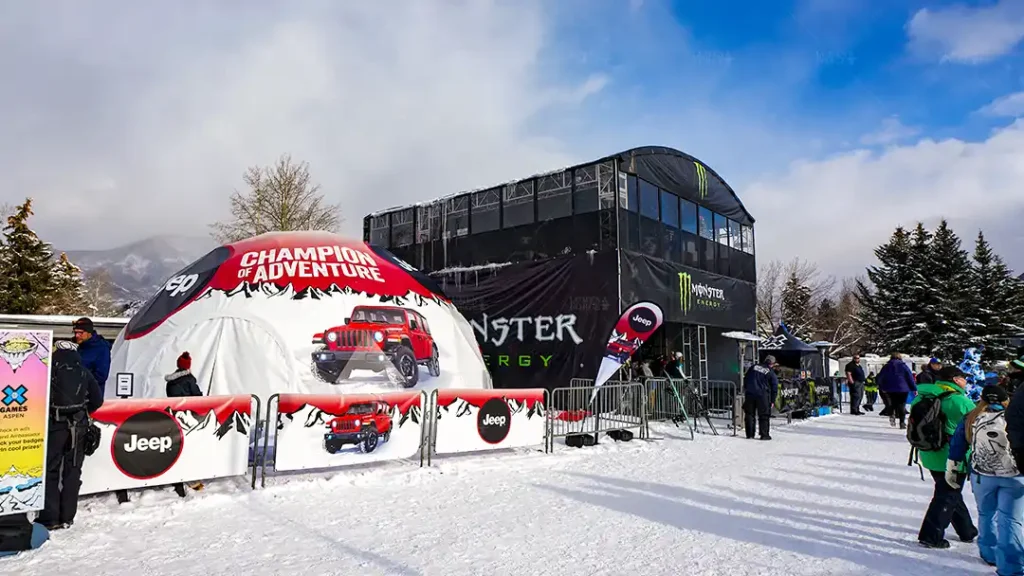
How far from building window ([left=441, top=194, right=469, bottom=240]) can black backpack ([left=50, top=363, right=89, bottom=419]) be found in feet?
43.8

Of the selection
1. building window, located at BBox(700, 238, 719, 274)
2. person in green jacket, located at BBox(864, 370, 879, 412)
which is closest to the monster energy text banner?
building window, located at BBox(700, 238, 719, 274)

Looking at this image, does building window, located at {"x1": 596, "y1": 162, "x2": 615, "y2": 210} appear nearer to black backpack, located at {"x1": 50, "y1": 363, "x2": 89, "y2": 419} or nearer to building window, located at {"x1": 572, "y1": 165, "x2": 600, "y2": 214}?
building window, located at {"x1": 572, "y1": 165, "x2": 600, "y2": 214}

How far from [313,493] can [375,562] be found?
2759 mm

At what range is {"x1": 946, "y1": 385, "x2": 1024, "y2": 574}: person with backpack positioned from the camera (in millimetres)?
4426

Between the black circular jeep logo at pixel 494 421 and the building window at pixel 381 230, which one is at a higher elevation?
the building window at pixel 381 230

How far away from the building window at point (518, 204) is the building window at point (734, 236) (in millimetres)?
7152

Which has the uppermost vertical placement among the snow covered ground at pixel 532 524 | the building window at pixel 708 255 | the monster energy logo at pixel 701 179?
the monster energy logo at pixel 701 179

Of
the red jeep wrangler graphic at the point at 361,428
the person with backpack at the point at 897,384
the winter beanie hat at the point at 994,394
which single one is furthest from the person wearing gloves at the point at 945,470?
the person with backpack at the point at 897,384

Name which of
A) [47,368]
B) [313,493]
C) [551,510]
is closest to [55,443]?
[47,368]

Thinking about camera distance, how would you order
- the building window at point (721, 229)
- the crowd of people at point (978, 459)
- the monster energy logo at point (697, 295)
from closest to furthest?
1. the crowd of people at point (978, 459)
2. the monster energy logo at point (697, 295)
3. the building window at point (721, 229)

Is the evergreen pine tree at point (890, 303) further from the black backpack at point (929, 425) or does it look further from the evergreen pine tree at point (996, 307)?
the black backpack at point (929, 425)

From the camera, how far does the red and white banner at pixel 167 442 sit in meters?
6.61

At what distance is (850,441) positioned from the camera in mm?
12211

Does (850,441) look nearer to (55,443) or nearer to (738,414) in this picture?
(738,414)
